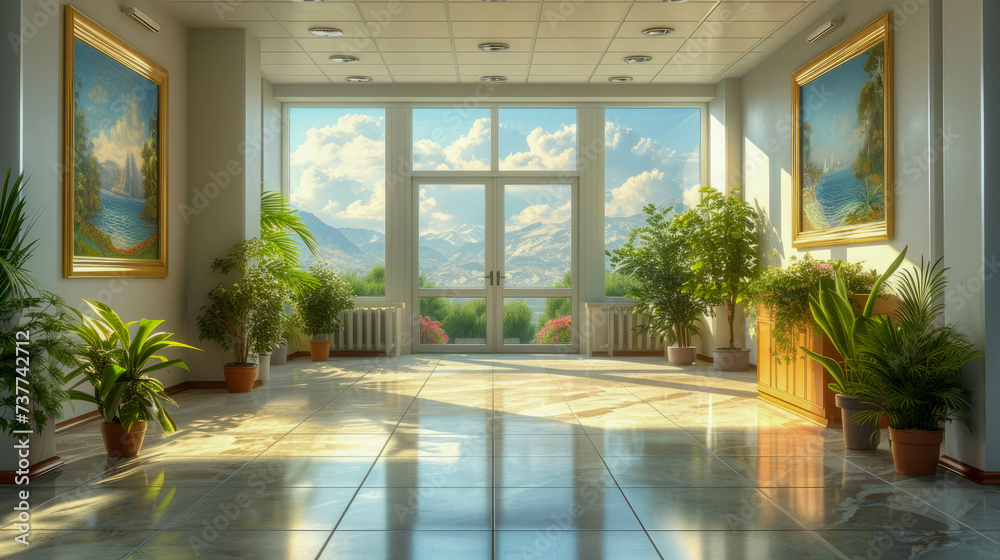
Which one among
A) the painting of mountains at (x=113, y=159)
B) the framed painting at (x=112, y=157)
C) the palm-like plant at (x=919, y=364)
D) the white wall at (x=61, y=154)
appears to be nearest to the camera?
the palm-like plant at (x=919, y=364)

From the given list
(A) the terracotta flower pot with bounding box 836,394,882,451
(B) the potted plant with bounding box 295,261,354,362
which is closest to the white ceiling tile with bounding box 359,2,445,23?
(B) the potted plant with bounding box 295,261,354,362

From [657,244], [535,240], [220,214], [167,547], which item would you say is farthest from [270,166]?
[167,547]

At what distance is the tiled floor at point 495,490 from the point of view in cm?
260

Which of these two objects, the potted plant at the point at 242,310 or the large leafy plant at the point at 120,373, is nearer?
the large leafy plant at the point at 120,373

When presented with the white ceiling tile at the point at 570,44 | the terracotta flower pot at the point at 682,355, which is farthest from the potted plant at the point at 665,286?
the white ceiling tile at the point at 570,44

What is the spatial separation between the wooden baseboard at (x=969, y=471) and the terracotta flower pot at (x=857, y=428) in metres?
0.41

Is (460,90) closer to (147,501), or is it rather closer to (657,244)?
(657,244)

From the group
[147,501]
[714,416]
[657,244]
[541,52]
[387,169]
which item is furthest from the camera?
[387,169]

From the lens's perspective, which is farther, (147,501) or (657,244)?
(657,244)

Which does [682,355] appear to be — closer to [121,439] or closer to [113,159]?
[121,439]

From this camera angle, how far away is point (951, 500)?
10.4 feet

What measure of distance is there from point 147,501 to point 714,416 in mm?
3928

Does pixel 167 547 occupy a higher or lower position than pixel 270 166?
lower

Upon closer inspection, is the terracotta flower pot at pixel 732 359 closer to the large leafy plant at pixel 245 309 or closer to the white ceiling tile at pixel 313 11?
the large leafy plant at pixel 245 309
